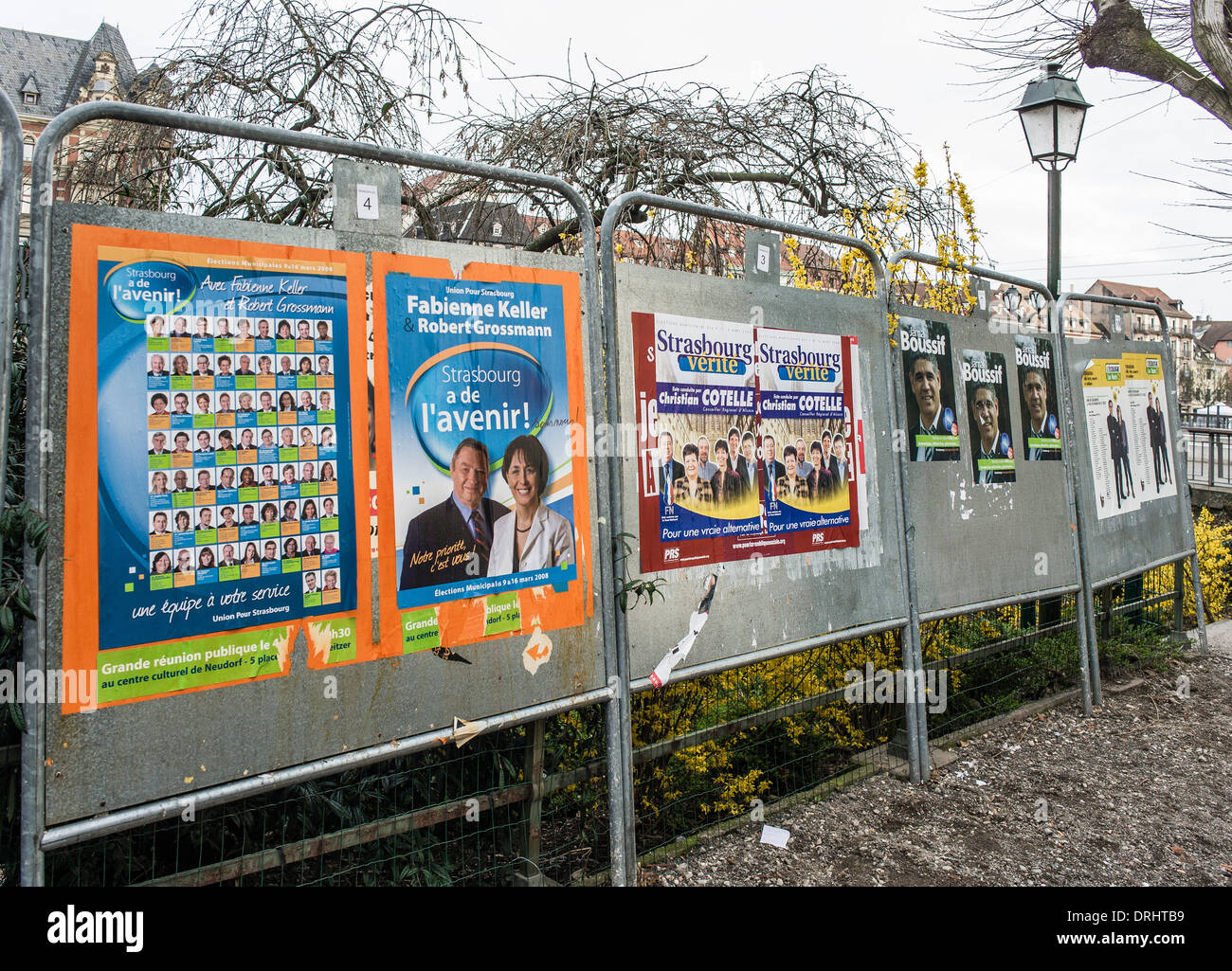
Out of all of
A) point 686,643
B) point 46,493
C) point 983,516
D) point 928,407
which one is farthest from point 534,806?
point 983,516

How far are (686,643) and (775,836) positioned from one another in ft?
3.72

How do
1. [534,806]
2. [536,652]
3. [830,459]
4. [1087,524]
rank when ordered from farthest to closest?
[1087,524] → [830,459] → [534,806] → [536,652]

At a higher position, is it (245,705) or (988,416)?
(988,416)

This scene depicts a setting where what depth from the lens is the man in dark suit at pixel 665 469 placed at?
3.39 metres

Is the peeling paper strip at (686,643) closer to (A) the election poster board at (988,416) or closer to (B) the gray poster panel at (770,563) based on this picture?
(B) the gray poster panel at (770,563)

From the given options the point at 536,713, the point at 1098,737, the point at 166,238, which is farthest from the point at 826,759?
the point at 166,238

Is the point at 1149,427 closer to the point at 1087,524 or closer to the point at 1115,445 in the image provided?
the point at 1115,445

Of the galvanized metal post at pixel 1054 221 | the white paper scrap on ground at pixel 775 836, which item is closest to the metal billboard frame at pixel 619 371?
the white paper scrap on ground at pixel 775 836

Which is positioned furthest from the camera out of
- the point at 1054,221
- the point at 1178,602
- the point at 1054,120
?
the point at 1178,602

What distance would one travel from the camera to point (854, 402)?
4.24 meters

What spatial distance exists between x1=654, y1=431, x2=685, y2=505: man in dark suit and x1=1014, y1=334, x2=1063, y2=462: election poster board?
300 cm

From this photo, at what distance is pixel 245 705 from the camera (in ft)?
7.88

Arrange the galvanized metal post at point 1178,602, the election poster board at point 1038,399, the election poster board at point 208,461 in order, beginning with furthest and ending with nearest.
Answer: the galvanized metal post at point 1178,602 → the election poster board at point 1038,399 → the election poster board at point 208,461

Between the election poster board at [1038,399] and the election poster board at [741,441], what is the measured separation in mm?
1845
